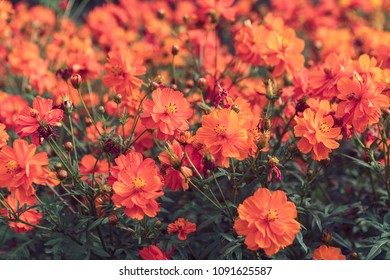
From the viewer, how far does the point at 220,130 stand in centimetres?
155

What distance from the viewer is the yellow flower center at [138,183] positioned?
1560mm

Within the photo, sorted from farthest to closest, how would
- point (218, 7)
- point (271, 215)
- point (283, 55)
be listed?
point (218, 7)
point (283, 55)
point (271, 215)

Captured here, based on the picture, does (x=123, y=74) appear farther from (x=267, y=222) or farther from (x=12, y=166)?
(x=267, y=222)

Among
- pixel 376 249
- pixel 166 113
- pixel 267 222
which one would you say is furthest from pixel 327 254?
pixel 166 113

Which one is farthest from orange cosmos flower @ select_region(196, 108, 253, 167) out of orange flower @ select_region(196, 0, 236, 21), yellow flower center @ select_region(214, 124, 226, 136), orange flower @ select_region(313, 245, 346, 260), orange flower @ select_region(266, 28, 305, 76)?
orange flower @ select_region(196, 0, 236, 21)

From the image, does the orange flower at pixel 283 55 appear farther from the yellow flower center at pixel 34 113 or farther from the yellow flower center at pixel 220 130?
the yellow flower center at pixel 34 113

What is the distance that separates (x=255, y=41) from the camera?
2219 mm

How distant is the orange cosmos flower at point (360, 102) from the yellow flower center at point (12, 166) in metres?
0.94

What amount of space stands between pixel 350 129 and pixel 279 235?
1.55 ft

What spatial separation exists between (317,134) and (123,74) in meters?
0.70

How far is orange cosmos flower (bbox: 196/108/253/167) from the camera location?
1.55m

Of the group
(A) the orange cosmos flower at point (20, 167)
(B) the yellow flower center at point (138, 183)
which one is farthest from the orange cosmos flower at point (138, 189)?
(A) the orange cosmos flower at point (20, 167)

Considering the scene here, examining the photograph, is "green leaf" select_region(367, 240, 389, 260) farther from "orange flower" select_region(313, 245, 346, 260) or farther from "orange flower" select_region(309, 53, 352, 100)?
"orange flower" select_region(309, 53, 352, 100)

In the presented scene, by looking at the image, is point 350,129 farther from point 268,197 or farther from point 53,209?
point 53,209
